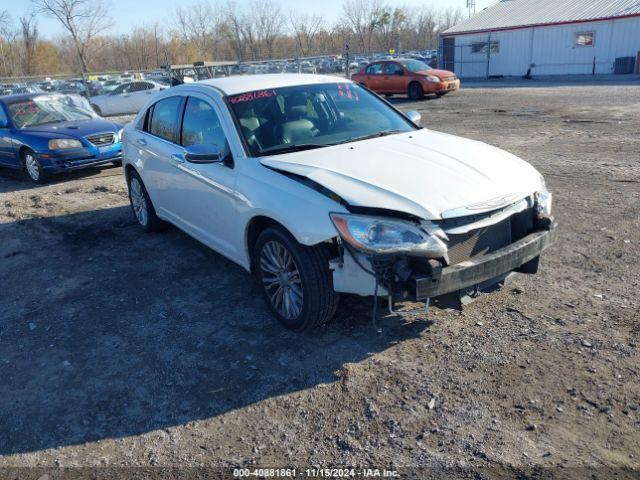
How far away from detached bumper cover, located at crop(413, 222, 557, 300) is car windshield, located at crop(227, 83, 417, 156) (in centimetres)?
164

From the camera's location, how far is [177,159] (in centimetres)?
527

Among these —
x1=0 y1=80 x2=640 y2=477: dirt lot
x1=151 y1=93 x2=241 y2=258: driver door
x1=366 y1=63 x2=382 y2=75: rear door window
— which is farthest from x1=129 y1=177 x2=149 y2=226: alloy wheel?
x1=366 y1=63 x2=382 y2=75: rear door window

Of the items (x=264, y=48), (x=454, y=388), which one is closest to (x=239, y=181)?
(x=454, y=388)

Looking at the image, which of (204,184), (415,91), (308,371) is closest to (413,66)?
(415,91)

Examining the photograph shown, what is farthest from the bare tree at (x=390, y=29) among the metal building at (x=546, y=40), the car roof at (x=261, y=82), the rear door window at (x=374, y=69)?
the car roof at (x=261, y=82)

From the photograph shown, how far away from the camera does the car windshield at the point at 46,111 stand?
35.4 ft

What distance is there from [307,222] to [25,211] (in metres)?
6.64

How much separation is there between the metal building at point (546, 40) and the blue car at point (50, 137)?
96.5ft

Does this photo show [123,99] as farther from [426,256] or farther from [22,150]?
[426,256]

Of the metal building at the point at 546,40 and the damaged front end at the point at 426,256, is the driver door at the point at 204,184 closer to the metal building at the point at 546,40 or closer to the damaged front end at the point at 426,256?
the damaged front end at the point at 426,256

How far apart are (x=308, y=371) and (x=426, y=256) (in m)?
1.11

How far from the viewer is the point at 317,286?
12.1 ft

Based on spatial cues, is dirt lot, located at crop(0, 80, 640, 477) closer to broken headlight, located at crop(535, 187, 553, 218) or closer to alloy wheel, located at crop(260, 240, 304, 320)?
alloy wheel, located at crop(260, 240, 304, 320)

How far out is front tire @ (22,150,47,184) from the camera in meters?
10.1
